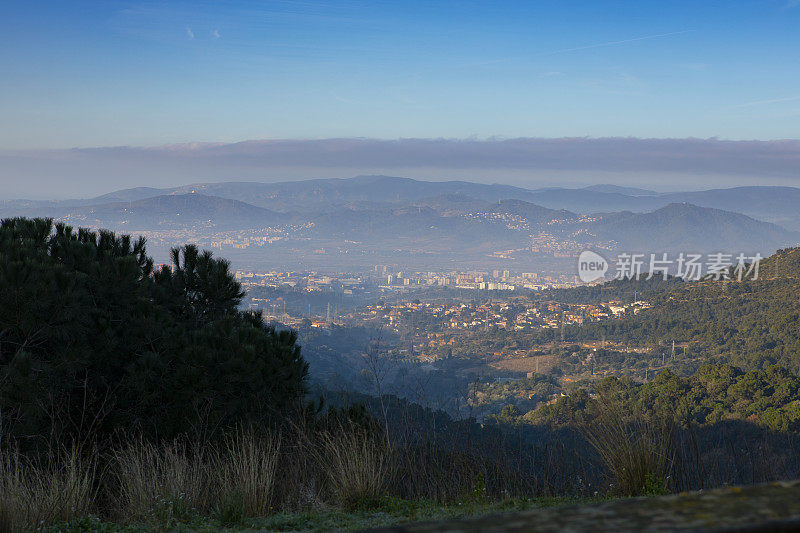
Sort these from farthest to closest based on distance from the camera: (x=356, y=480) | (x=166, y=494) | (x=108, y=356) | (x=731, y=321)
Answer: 1. (x=731, y=321)
2. (x=108, y=356)
3. (x=356, y=480)
4. (x=166, y=494)

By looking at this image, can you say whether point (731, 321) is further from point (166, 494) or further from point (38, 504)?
point (38, 504)

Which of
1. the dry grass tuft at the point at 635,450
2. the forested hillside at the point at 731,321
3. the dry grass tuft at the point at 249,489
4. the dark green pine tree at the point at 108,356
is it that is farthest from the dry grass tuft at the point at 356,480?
the forested hillside at the point at 731,321

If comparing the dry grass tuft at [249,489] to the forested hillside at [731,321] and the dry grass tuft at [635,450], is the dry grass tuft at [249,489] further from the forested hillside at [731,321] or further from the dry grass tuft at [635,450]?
the forested hillside at [731,321]

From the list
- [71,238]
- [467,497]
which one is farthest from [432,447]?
[71,238]

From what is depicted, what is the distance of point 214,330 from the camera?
23.1ft

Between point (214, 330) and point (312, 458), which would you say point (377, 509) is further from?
Answer: point (214, 330)

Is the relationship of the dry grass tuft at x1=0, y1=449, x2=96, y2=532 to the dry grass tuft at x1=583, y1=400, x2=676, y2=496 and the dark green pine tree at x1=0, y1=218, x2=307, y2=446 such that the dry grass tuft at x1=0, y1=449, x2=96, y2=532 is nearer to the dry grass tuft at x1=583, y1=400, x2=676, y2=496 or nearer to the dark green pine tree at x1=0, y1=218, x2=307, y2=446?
the dark green pine tree at x1=0, y1=218, x2=307, y2=446

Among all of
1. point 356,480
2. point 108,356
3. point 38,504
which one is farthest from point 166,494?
point 108,356

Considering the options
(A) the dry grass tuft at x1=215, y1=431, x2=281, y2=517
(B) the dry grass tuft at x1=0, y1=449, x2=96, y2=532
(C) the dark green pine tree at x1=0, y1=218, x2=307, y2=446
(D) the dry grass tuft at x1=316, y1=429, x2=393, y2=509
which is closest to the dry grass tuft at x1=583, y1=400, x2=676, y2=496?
(D) the dry grass tuft at x1=316, y1=429, x2=393, y2=509

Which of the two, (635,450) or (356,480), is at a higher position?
(635,450)

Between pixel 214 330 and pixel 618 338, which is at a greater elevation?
pixel 214 330

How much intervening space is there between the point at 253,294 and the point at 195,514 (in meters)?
103

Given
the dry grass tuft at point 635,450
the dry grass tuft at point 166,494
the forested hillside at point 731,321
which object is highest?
the dry grass tuft at point 635,450

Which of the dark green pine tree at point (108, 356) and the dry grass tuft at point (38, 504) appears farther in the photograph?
the dark green pine tree at point (108, 356)
